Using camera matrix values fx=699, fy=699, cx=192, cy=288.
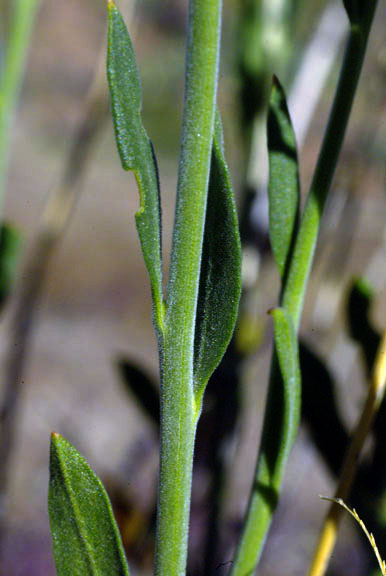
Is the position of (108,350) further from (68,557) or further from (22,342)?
(68,557)

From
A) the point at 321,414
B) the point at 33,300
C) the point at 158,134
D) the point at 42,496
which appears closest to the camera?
the point at 321,414

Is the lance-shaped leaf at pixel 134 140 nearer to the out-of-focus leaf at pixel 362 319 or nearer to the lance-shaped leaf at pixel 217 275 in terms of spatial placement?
the lance-shaped leaf at pixel 217 275

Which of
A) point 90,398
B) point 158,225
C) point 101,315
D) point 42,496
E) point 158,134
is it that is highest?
point 158,134

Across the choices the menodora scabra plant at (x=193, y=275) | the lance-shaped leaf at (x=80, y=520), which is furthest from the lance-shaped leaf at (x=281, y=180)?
the lance-shaped leaf at (x=80, y=520)

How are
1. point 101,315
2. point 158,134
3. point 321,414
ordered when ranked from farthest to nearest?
point 158,134 → point 101,315 → point 321,414

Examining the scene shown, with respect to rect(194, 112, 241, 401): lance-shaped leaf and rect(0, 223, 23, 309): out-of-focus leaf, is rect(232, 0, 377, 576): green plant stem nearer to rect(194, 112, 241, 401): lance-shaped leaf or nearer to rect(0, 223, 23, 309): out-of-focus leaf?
rect(194, 112, 241, 401): lance-shaped leaf

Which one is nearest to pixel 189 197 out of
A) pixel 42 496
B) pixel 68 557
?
pixel 68 557

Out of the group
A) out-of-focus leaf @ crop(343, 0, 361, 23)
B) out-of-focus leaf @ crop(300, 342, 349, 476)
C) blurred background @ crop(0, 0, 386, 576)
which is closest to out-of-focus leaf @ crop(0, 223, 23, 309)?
blurred background @ crop(0, 0, 386, 576)
